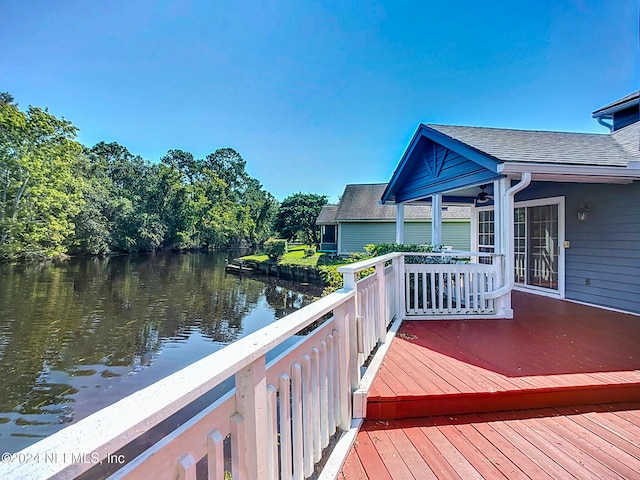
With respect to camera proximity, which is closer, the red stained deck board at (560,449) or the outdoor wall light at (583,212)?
the red stained deck board at (560,449)

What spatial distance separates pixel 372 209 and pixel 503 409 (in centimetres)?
1700

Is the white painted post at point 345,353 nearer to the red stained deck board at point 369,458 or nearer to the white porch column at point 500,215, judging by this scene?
the red stained deck board at point 369,458

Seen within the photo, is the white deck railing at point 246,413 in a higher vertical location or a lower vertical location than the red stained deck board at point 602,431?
higher

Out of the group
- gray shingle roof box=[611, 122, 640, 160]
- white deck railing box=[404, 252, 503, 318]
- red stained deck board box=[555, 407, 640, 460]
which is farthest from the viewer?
gray shingle roof box=[611, 122, 640, 160]

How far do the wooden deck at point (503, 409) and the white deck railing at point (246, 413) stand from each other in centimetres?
34

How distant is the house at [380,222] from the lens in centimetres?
1767

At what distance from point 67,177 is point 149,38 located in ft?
60.9

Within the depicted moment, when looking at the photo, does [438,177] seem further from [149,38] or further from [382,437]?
[149,38]

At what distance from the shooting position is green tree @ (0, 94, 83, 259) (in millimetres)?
20938

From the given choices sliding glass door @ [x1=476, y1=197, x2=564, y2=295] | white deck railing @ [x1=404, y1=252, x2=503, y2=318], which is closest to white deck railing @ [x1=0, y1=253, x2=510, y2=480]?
white deck railing @ [x1=404, y1=252, x2=503, y2=318]

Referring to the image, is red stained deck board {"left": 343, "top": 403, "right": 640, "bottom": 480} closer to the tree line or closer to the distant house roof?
the distant house roof

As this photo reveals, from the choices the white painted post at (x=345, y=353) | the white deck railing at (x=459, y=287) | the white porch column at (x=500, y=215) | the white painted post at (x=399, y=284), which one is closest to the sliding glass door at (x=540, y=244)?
the white porch column at (x=500, y=215)

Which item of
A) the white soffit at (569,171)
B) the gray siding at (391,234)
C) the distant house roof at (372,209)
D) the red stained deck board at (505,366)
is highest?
the distant house roof at (372,209)

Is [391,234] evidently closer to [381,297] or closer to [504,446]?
[381,297]
